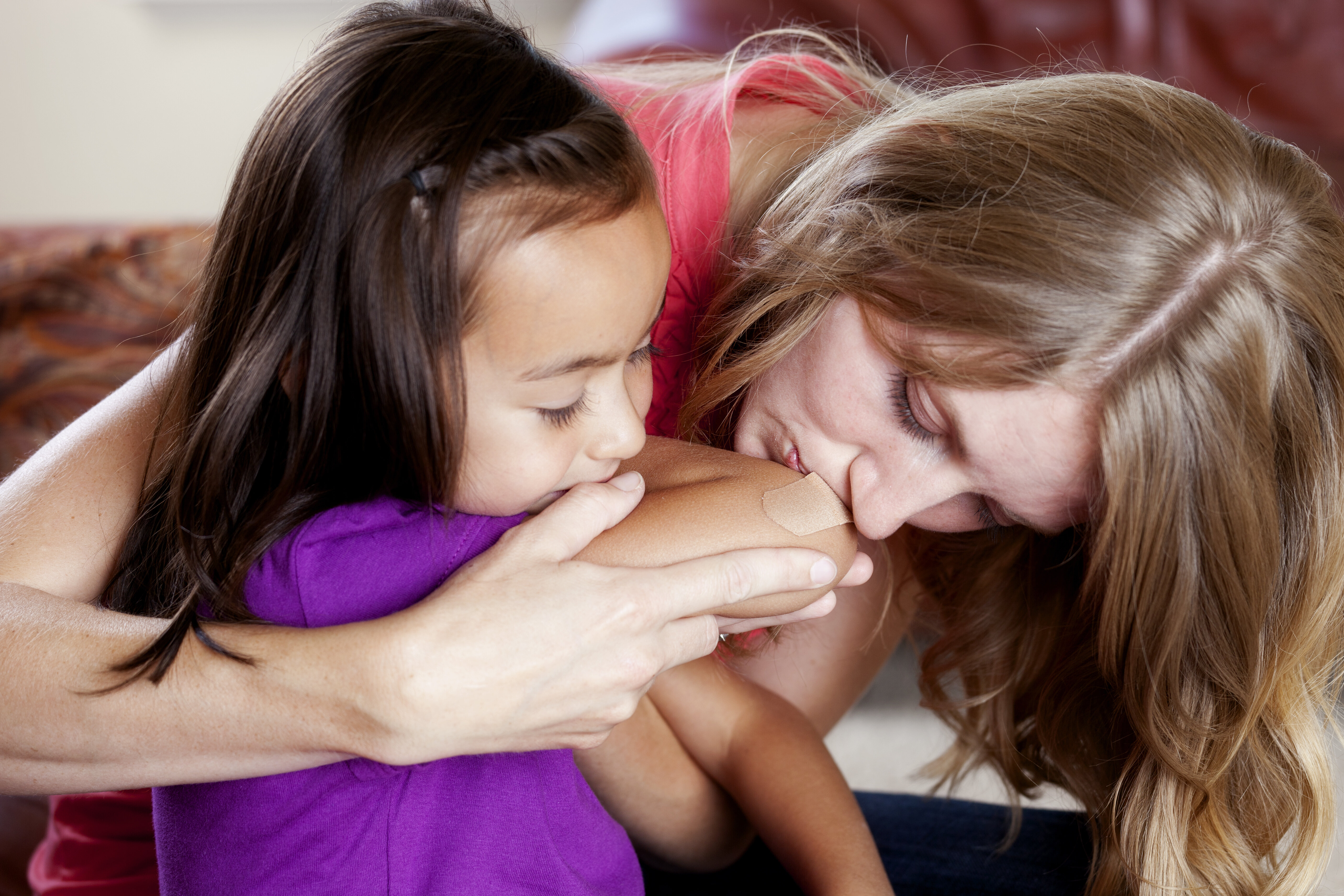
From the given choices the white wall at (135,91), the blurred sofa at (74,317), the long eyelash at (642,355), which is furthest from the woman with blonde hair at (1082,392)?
the white wall at (135,91)

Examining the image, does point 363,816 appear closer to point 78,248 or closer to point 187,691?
point 187,691

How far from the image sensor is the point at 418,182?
0.75 metres

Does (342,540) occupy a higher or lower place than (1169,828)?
higher

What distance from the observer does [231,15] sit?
116 inches

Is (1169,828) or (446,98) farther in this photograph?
(1169,828)

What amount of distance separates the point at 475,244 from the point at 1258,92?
1.86 meters

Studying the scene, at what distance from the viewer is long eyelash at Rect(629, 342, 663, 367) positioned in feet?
3.00

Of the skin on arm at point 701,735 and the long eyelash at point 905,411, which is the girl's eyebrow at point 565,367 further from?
the long eyelash at point 905,411

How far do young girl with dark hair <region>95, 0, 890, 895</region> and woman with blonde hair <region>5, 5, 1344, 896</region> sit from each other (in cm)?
11

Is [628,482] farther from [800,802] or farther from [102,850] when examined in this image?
[102,850]

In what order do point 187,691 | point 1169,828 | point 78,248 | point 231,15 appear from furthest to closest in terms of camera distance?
point 231,15, point 78,248, point 1169,828, point 187,691

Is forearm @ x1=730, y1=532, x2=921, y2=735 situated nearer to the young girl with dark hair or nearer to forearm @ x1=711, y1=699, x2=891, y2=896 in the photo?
forearm @ x1=711, y1=699, x2=891, y2=896

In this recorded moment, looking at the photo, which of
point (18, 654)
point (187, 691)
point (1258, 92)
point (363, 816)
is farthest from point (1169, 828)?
point (1258, 92)

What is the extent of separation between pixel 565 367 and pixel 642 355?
0.15 m
